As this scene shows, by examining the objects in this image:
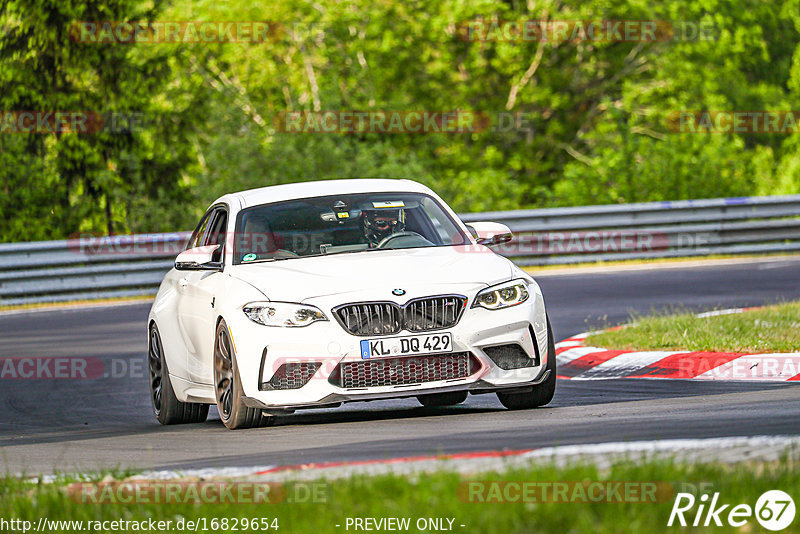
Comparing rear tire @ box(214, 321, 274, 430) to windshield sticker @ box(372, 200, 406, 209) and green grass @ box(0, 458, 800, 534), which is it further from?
green grass @ box(0, 458, 800, 534)

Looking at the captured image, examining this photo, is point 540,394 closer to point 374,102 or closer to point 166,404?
point 166,404

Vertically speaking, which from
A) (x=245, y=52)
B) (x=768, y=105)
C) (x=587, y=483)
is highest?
(x=587, y=483)

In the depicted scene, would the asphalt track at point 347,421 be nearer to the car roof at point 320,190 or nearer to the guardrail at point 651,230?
the car roof at point 320,190

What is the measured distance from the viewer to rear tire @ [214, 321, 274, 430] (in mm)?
8547

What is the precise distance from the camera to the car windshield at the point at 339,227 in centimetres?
938

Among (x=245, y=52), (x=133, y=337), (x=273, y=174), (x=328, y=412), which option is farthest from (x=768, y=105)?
(x=328, y=412)

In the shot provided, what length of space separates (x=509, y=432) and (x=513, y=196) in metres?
26.3

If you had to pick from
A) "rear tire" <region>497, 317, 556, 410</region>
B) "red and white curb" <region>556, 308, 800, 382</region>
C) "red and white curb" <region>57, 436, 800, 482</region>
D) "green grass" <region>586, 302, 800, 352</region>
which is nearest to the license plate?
"rear tire" <region>497, 317, 556, 410</region>

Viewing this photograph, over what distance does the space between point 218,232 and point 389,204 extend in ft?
4.43

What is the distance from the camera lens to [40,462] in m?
7.78

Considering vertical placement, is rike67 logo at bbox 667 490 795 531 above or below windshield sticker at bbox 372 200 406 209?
above

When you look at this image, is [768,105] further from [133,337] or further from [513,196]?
[133,337]

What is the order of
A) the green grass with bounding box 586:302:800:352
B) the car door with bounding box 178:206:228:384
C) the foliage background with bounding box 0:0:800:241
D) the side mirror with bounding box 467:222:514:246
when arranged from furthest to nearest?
the foliage background with bounding box 0:0:800:241 < the green grass with bounding box 586:302:800:352 < the side mirror with bounding box 467:222:514:246 < the car door with bounding box 178:206:228:384

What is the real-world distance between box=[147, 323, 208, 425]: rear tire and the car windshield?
3.99 ft
